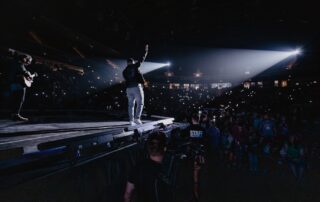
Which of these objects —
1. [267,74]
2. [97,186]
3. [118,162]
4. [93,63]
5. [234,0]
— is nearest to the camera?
[97,186]

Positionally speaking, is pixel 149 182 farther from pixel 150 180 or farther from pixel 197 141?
pixel 197 141

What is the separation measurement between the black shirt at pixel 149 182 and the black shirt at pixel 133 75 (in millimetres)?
4225

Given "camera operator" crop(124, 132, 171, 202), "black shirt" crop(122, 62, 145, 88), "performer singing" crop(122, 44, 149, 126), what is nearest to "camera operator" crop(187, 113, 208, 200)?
"performer singing" crop(122, 44, 149, 126)

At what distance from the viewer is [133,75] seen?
6.88 meters

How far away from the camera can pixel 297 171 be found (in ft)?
30.4

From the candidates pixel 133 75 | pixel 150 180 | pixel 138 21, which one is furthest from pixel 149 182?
pixel 138 21

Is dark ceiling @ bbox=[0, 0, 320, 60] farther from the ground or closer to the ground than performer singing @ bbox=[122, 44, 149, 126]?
farther from the ground

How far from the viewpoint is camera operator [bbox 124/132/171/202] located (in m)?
2.80

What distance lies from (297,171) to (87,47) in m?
10.7

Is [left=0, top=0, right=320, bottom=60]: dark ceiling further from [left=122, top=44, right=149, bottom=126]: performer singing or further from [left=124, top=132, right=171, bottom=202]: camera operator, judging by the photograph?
[left=124, top=132, right=171, bottom=202]: camera operator

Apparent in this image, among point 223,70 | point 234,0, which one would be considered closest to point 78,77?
point 234,0

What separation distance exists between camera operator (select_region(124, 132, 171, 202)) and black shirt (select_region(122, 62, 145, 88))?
411cm

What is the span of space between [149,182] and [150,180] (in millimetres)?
23

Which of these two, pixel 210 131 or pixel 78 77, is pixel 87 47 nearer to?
pixel 78 77
